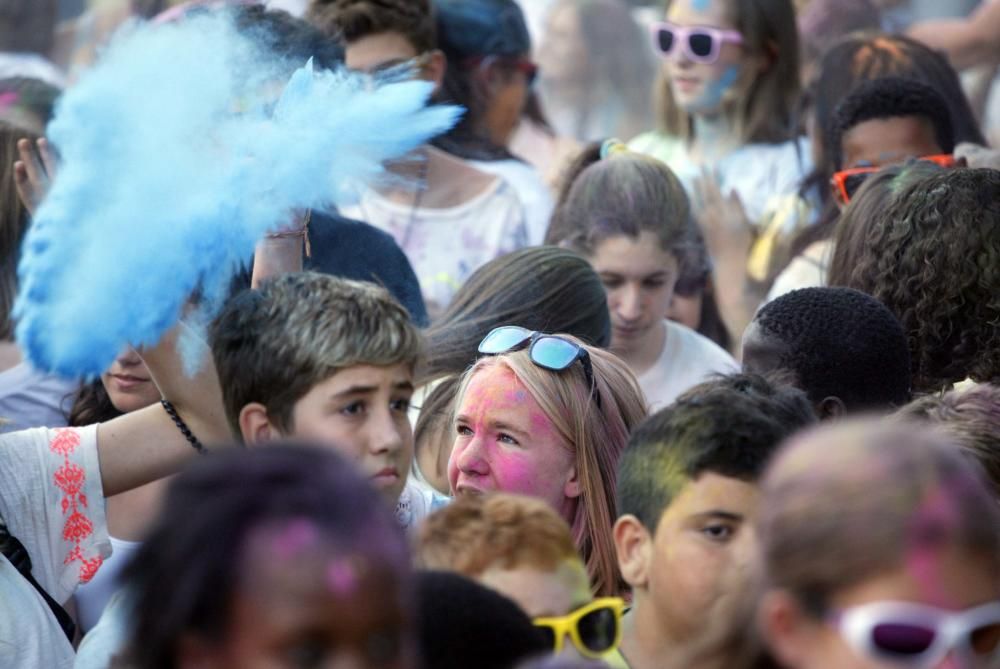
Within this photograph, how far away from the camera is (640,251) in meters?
4.59

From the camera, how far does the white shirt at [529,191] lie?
17.4ft

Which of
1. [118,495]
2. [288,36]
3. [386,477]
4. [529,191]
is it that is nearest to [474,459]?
[386,477]

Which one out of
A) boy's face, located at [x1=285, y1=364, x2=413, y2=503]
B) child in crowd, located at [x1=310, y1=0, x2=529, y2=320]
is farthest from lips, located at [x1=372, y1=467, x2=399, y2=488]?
child in crowd, located at [x1=310, y1=0, x2=529, y2=320]

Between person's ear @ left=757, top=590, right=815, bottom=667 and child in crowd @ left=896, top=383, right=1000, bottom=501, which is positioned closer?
person's ear @ left=757, top=590, right=815, bottom=667

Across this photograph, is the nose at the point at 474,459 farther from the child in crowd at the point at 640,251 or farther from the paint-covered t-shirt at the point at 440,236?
the paint-covered t-shirt at the point at 440,236

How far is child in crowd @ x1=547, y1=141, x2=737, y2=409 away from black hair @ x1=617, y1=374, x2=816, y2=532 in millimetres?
1887

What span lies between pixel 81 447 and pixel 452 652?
3.95ft

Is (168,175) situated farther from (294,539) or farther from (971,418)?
(971,418)

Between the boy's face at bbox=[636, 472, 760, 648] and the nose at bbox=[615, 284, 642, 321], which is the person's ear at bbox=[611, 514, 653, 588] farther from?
the nose at bbox=[615, 284, 642, 321]

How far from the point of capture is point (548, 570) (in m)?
2.30

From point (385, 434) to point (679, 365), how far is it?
208 cm

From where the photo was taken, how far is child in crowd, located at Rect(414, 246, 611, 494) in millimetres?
3781

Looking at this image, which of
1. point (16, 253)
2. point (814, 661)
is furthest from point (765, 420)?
point (16, 253)

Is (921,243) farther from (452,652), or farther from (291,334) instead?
(452,652)
